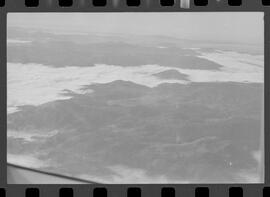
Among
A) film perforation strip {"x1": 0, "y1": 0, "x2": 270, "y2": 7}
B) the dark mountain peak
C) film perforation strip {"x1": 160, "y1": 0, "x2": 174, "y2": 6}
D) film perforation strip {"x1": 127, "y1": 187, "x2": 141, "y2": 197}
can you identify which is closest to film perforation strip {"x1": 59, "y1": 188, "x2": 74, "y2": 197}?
film perforation strip {"x1": 127, "y1": 187, "x2": 141, "y2": 197}

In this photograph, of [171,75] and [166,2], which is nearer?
[166,2]

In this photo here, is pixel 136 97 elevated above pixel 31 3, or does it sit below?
below

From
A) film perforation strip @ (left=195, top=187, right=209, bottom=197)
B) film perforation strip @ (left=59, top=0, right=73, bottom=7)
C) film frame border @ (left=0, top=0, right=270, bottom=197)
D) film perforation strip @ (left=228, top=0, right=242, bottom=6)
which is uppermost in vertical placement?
film perforation strip @ (left=59, top=0, right=73, bottom=7)

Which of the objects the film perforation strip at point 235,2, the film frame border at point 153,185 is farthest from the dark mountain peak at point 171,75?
the film perforation strip at point 235,2

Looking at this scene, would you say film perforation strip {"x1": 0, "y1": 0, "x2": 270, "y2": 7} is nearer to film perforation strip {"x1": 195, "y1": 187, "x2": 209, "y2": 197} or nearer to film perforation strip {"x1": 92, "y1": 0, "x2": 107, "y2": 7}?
film perforation strip {"x1": 92, "y1": 0, "x2": 107, "y2": 7}

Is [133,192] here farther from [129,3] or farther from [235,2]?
[235,2]

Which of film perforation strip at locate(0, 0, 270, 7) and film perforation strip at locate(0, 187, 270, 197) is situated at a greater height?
film perforation strip at locate(0, 0, 270, 7)

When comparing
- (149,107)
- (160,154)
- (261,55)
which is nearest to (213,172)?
(160,154)

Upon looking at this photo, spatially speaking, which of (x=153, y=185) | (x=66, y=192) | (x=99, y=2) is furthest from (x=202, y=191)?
(x=99, y=2)
